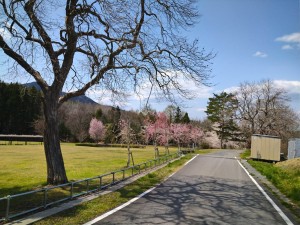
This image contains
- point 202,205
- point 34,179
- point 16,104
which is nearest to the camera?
point 202,205

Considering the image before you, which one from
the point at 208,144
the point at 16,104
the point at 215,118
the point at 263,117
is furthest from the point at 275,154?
the point at 16,104

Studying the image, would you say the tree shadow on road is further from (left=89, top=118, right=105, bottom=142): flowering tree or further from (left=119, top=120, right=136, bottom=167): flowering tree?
(left=89, top=118, right=105, bottom=142): flowering tree

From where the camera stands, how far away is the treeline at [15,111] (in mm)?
81938

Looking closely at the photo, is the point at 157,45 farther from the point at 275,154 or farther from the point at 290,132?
the point at 290,132

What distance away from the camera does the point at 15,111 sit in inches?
3263

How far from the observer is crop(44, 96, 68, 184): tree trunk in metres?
A: 14.6

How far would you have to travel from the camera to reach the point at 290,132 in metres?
67.3

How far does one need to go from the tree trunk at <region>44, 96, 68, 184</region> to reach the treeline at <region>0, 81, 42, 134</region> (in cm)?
7012

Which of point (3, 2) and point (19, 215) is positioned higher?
point (3, 2)

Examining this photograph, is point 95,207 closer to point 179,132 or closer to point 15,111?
point 179,132

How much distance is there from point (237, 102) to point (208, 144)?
20078 mm

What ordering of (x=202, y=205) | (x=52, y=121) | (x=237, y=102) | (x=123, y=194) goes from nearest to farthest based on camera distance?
(x=202, y=205), (x=123, y=194), (x=52, y=121), (x=237, y=102)

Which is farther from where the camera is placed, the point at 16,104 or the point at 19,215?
the point at 16,104

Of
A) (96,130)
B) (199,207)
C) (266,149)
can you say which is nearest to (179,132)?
(266,149)
